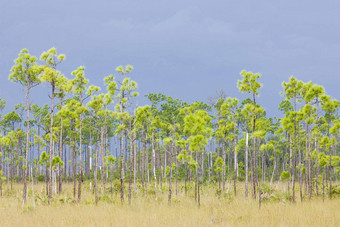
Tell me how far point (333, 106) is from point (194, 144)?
10.0 m

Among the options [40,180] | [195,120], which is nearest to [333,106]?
[195,120]

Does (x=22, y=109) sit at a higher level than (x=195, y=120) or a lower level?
higher

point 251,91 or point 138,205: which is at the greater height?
point 251,91

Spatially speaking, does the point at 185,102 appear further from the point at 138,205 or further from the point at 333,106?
the point at 138,205

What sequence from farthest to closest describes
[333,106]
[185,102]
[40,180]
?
[40,180]
[185,102]
[333,106]

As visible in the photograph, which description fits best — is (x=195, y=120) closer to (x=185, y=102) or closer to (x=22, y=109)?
(x=185, y=102)

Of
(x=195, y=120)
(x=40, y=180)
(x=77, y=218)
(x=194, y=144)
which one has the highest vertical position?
(x=195, y=120)

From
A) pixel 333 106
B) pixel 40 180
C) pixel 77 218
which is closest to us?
pixel 77 218

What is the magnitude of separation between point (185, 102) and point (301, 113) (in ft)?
72.7

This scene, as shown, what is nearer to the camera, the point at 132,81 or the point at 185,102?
the point at 132,81

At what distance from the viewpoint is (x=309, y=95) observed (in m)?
20.4

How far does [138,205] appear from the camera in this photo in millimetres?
18188

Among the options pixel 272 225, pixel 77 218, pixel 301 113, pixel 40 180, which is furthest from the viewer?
pixel 40 180

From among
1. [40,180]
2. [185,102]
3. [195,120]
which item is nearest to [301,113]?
[195,120]
